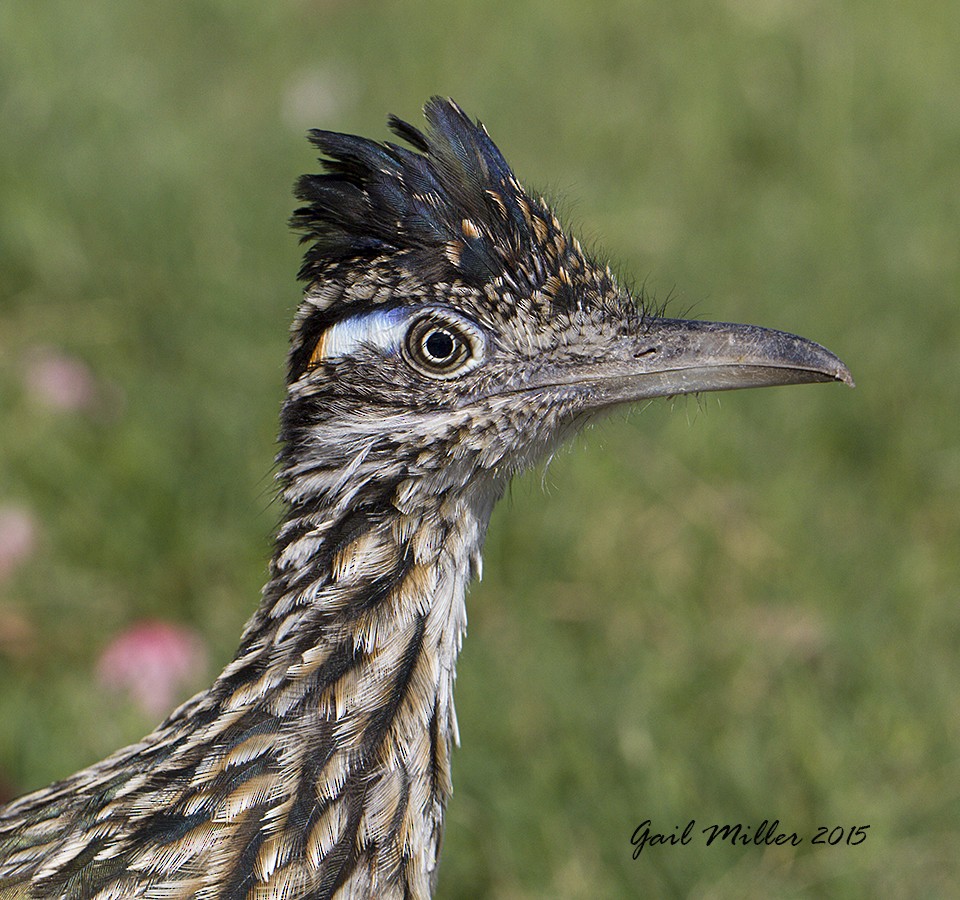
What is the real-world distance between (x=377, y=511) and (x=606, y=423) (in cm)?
92

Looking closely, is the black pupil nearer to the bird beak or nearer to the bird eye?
the bird eye

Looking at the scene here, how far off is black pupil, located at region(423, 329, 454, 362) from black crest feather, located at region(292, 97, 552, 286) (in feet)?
0.40

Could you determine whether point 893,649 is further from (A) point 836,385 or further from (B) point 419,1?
(B) point 419,1

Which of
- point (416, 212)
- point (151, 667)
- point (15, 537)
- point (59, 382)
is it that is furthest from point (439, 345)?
point (59, 382)

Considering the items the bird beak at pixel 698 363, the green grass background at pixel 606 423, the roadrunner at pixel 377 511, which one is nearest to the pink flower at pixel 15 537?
the green grass background at pixel 606 423

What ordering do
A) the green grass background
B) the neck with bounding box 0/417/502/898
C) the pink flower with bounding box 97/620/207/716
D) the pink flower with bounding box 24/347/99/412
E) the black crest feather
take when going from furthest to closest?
the pink flower with bounding box 24/347/99/412
the pink flower with bounding box 97/620/207/716
the green grass background
the black crest feather
the neck with bounding box 0/417/502/898

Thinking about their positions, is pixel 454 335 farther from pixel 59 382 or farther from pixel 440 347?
pixel 59 382

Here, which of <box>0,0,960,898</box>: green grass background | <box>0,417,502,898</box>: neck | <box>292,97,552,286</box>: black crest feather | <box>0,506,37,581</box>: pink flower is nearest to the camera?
<box>0,417,502,898</box>: neck

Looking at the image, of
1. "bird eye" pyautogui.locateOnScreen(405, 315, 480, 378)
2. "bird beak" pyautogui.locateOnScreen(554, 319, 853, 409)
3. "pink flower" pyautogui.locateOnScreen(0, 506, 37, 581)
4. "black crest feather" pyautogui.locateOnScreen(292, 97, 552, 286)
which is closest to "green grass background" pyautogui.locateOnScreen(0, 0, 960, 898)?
"pink flower" pyautogui.locateOnScreen(0, 506, 37, 581)

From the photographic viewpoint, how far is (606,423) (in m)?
3.85

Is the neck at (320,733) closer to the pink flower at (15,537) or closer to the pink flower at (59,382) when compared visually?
the pink flower at (15,537)

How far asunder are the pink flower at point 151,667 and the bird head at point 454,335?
185 centimetres

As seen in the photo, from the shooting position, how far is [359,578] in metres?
3.11

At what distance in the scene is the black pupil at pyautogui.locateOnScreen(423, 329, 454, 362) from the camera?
10.6 ft
